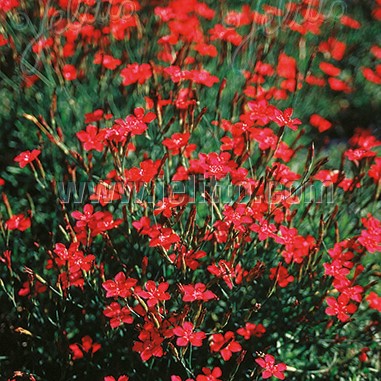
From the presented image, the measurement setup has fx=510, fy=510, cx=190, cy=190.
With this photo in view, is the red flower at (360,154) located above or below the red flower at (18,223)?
above

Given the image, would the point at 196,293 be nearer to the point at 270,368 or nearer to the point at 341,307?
the point at 270,368

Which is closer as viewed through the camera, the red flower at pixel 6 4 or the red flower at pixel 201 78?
the red flower at pixel 201 78

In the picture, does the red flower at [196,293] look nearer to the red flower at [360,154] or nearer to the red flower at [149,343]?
the red flower at [149,343]

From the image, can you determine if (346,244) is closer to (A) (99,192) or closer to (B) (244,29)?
(A) (99,192)

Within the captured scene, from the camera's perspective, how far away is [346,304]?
2240mm

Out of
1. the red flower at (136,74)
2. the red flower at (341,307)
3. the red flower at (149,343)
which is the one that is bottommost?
the red flower at (149,343)

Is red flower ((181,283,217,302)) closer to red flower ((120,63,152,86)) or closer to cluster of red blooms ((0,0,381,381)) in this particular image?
cluster of red blooms ((0,0,381,381))

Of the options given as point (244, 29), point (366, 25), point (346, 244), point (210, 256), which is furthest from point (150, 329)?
point (366, 25)

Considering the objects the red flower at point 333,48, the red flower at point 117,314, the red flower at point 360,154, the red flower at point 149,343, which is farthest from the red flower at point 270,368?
the red flower at point 333,48

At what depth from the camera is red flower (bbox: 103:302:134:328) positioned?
206cm

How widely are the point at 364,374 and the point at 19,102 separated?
2.69 metres

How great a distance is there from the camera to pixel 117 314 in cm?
210

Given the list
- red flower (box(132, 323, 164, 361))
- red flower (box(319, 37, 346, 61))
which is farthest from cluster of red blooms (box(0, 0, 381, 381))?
red flower (box(319, 37, 346, 61))

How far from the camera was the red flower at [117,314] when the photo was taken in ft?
6.77
